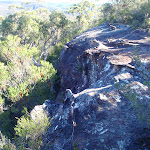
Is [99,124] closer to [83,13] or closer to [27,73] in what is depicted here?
[27,73]

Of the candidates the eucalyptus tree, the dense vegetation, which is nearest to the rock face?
the dense vegetation

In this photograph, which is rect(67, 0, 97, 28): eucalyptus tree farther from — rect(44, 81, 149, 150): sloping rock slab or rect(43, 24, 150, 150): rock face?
rect(44, 81, 149, 150): sloping rock slab

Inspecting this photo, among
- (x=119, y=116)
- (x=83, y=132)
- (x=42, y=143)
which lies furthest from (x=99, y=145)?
(x=42, y=143)

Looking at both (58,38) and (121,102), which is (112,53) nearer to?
(121,102)

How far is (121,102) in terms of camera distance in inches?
182

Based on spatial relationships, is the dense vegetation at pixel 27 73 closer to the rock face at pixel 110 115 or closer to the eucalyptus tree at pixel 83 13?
the rock face at pixel 110 115

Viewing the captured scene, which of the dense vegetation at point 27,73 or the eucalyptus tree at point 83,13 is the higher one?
the eucalyptus tree at point 83,13

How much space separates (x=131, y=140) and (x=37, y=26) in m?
19.6

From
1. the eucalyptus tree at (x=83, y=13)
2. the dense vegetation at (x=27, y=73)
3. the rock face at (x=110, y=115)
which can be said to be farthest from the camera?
the eucalyptus tree at (x=83, y=13)

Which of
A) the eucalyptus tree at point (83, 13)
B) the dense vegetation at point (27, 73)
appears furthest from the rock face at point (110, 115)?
the eucalyptus tree at point (83, 13)

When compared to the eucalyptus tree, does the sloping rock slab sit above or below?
below

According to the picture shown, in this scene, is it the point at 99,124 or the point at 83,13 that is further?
the point at 83,13

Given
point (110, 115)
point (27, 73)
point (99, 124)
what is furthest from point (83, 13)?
point (99, 124)

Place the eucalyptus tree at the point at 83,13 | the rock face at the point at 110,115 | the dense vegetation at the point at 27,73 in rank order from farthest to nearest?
the eucalyptus tree at the point at 83,13, the dense vegetation at the point at 27,73, the rock face at the point at 110,115
